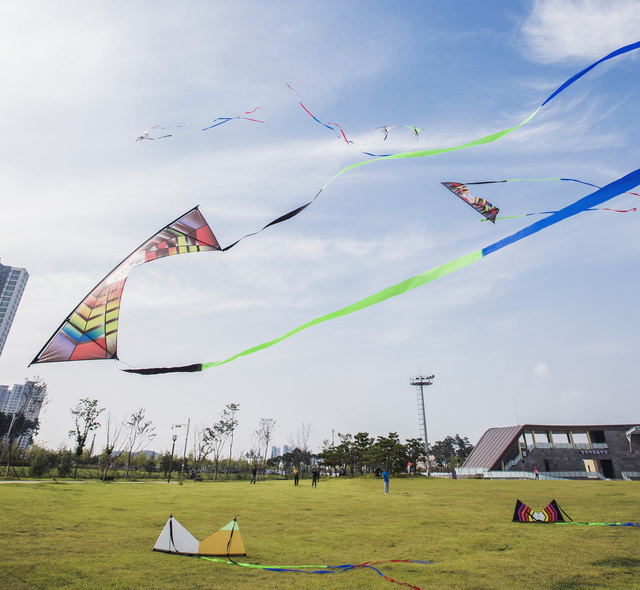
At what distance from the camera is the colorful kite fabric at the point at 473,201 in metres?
8.70

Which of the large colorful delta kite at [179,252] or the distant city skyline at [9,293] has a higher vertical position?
the distant city skyline at [9,293]

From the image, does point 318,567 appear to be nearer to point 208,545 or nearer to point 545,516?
point 208,545

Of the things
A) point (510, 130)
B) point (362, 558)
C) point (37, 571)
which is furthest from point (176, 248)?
point (362, 558)

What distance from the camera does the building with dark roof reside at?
4806 cm

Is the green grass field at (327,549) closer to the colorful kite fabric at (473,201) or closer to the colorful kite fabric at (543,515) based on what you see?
the colorful kite fabric at (543,515)

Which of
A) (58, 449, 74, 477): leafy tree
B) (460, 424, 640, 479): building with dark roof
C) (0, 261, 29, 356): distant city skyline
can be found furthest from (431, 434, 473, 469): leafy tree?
(0, 261, 29, 356): distant city skyline

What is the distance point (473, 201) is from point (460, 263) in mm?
6137

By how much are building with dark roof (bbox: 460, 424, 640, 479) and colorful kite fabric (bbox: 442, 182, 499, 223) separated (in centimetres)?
4876

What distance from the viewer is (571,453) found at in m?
49.6

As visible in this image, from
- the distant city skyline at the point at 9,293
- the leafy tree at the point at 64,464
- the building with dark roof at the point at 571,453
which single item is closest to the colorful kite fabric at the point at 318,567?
the leafy tree at the point at 64,464

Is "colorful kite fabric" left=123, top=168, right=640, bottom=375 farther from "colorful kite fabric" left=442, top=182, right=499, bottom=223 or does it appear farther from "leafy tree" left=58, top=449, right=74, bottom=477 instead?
"leafy tree" left=58, top=449, right=74, bottom=477

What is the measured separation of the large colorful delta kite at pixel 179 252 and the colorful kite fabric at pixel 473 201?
39 millimetres

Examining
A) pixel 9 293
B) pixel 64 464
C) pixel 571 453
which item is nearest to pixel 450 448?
pixel 571 453

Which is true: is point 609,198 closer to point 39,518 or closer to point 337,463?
point 39,518
